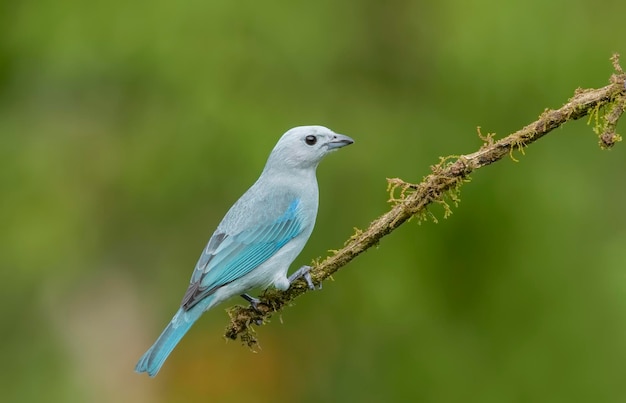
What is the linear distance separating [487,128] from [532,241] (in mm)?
1114

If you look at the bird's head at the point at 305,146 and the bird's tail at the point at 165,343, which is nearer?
the bird's tail at the point at 165,343

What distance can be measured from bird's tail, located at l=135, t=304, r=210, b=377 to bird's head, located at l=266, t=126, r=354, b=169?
124 centimetres

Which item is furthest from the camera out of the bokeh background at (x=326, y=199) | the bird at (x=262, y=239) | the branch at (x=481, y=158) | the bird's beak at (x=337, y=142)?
the bokeh background at (x=326, y=199)

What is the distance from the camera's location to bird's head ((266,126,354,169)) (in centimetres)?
654

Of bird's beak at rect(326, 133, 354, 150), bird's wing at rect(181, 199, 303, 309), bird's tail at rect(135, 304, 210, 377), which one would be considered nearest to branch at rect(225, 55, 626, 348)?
bird's wing at rect(181, 199, 303, 309)

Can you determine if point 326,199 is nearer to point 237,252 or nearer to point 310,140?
point 310,140

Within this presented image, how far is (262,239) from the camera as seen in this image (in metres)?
6.24

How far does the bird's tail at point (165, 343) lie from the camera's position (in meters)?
5.63

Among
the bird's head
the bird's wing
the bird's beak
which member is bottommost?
the bird's wing

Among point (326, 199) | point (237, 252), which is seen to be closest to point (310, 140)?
point (237, 252)

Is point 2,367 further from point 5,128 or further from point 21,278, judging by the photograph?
point 5,128

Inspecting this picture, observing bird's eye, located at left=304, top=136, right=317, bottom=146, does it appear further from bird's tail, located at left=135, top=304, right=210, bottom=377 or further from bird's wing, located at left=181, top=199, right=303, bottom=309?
bird's tail, located at left=135, top=304, right=210, bottom=377

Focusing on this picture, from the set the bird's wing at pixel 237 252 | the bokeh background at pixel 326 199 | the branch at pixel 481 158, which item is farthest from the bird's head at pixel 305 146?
the bokeh background at pixel 326 199

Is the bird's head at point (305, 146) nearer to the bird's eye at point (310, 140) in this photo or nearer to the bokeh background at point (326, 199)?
the bird's eye at point (310, 140)
